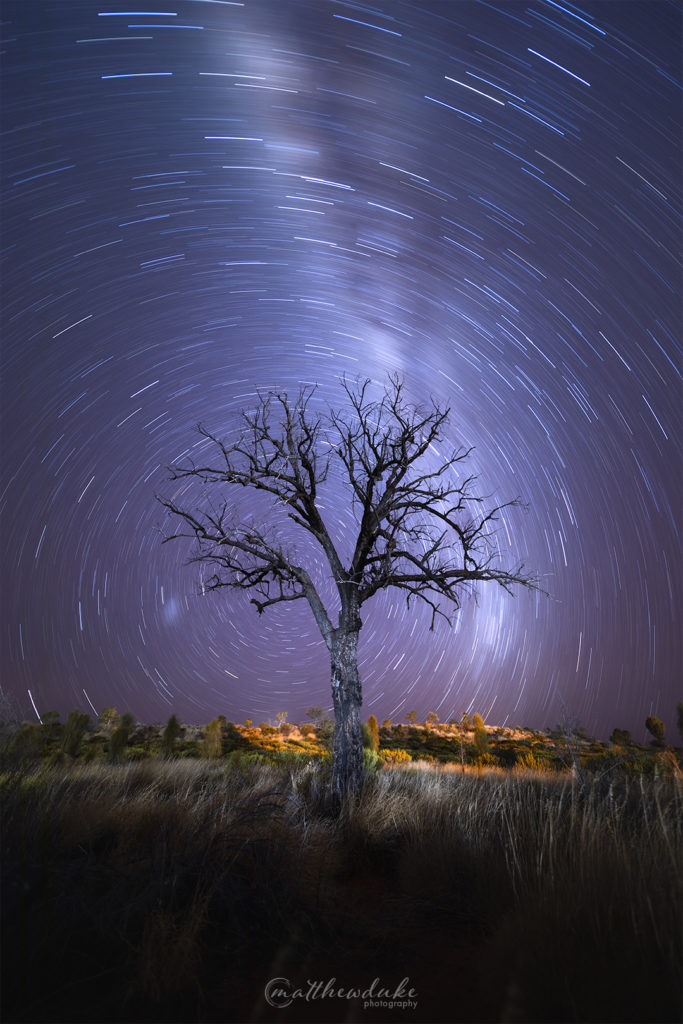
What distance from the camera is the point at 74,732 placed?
23734 mm

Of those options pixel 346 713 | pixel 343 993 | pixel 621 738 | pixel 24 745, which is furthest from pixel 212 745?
pixel 621 738

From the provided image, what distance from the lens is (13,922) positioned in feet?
9.07

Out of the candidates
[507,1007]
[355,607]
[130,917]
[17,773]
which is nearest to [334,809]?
[355,607]

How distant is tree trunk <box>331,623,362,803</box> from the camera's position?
29.9ft

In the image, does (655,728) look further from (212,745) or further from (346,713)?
(346,713)

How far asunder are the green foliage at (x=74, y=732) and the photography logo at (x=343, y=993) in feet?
80.4

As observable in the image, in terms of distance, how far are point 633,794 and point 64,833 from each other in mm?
7937

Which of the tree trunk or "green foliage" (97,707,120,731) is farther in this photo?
"green foliage" (97,707,120,731)

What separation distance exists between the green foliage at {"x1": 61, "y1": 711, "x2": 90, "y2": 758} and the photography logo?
2451cm

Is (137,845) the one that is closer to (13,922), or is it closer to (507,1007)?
(13,922)

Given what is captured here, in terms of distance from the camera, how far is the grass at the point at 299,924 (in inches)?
101

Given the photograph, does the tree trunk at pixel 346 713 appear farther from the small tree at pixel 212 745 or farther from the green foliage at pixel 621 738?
the green foliage at pixel 621 738

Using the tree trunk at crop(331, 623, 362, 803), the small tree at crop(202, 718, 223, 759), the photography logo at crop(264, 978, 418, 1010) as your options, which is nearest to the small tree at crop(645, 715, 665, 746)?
the small tree at crop(202, 718, 223, 759)

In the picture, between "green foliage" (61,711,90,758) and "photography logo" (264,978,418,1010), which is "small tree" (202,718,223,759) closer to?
"green foliage" (61,711,90,758)
